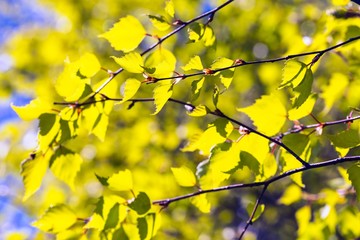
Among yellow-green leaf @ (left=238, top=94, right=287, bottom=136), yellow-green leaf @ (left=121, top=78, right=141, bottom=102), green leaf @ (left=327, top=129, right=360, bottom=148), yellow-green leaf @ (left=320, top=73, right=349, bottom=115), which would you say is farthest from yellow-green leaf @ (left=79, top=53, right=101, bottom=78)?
yellow-green leaf @ (left=320, top=73, right=349, bottom=115)

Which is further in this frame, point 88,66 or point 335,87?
point 335,87

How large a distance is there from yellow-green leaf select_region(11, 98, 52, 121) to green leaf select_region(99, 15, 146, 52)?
0.13 metres

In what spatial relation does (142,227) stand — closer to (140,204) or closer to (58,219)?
(140,204)

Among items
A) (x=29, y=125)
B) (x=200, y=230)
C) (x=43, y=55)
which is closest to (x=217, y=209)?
(x=200, y=230)

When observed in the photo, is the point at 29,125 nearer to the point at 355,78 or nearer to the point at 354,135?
the point at 355,78

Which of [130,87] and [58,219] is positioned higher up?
[130,87]

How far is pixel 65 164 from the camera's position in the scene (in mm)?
907

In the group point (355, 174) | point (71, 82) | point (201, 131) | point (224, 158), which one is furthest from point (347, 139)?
point (201, 131)

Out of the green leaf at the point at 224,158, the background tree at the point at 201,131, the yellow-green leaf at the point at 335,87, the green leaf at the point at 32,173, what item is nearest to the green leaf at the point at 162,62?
the background tree at the point at 201,131

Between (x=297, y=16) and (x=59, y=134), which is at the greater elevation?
(x=59, y=134)

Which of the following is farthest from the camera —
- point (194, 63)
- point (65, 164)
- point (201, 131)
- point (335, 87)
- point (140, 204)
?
point (201, 131)

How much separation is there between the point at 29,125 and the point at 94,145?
402mm

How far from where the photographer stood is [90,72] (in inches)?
32.9

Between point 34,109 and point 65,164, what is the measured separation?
0.11m
